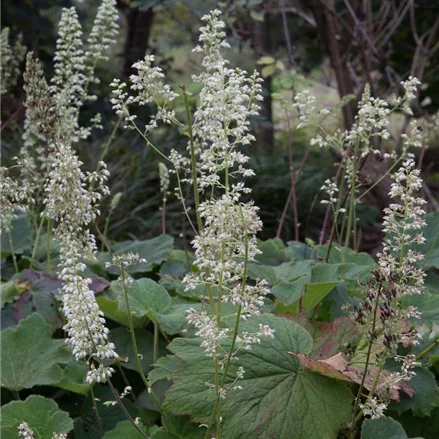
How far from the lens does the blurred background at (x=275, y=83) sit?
5.28 meters

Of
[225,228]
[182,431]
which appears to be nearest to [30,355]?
[182,431]

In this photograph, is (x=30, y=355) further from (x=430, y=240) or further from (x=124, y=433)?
(x=430, y=240)

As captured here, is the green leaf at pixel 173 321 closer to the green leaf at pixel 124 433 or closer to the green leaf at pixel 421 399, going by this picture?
the green leaf at pixel 124 433

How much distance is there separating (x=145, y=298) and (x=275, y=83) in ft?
10.2

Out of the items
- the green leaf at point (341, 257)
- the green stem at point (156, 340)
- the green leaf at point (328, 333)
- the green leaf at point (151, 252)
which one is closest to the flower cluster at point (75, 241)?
the green stem at point (156, 340)

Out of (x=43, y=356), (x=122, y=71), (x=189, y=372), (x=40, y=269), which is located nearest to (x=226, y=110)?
(x=189, y=372)

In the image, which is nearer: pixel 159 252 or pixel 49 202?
pixel 49 202

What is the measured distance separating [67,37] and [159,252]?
3.13ft

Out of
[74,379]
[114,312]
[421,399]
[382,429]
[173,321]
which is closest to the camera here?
[382,429]

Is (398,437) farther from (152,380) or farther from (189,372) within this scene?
(152,380)

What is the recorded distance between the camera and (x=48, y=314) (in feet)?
8.32

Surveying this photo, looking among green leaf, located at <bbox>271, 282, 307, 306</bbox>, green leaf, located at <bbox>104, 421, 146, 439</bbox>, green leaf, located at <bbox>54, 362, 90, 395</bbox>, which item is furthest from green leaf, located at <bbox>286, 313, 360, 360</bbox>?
green leaf, located at <bbox>54, 362, 90, 395</bbox>

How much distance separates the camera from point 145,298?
2.27 metres

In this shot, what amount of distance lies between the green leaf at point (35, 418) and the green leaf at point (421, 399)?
37.2 inches
